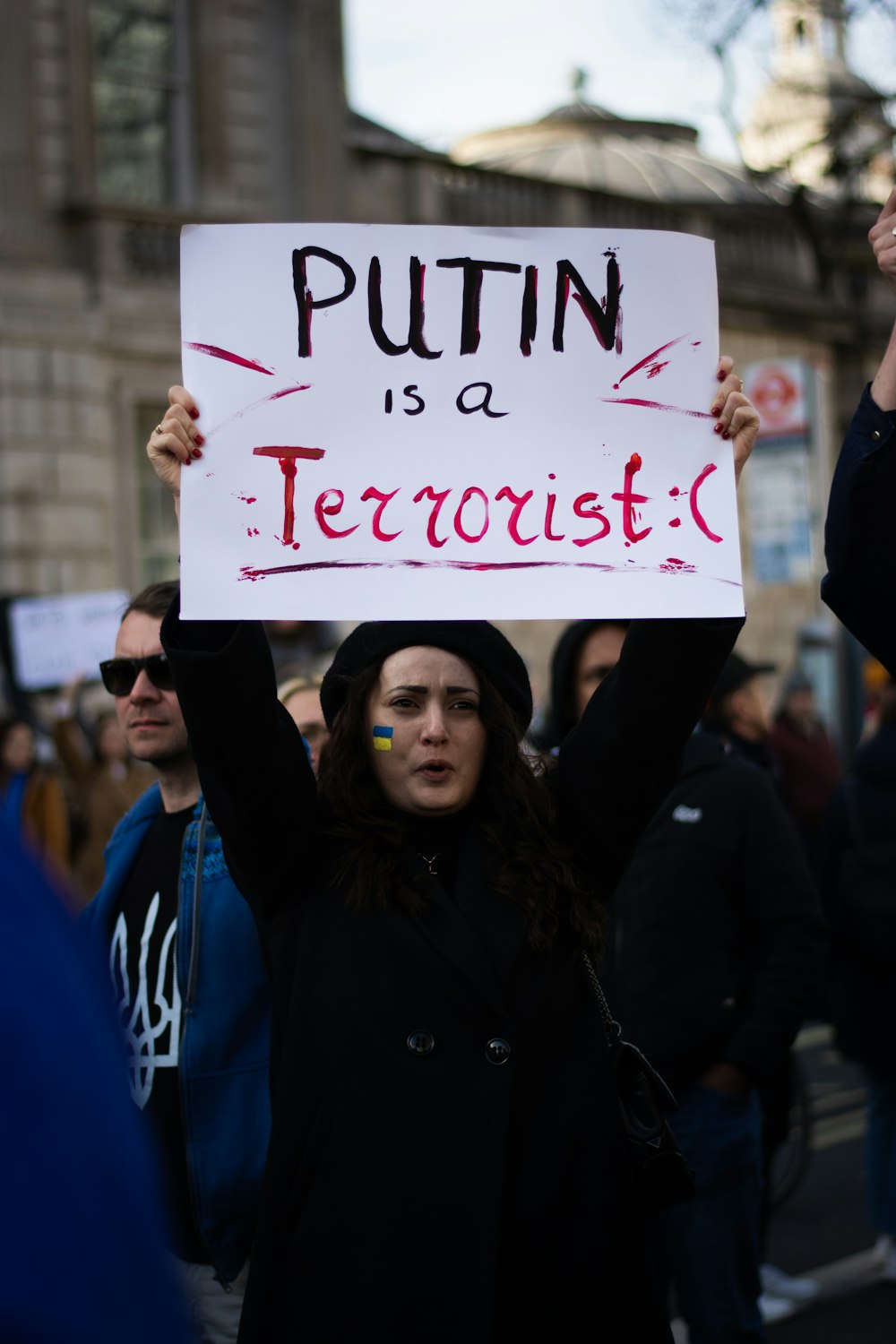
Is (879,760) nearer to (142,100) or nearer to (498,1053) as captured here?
(498,1053)

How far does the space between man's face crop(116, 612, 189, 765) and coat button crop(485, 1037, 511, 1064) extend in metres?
1.07

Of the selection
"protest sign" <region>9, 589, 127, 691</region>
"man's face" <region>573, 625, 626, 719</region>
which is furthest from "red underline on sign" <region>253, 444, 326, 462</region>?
"protest sign" <region>9, 589, 127, 691</region>

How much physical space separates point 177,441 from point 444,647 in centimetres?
53

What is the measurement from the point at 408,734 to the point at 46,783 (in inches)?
203

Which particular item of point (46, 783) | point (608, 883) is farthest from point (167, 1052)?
point (46, 783)

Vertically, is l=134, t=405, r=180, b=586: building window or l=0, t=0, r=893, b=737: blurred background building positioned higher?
l=0, t=0, r=893, b=737: blurred background building

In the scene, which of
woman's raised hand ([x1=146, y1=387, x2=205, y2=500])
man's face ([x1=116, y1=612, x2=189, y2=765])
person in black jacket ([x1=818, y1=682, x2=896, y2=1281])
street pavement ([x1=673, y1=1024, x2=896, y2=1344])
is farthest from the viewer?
person in black jacket ([x1=818, y1=682, x2=896, y2=1281])

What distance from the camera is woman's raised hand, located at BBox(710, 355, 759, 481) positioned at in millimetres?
2562

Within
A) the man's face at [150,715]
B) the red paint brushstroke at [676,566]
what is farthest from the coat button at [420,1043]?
the man's face at [150,715]

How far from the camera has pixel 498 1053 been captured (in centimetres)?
233

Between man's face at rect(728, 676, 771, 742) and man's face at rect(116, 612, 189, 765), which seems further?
man's face at rect(728, 676, 771, 742)

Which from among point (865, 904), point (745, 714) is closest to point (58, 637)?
point (745, 714)

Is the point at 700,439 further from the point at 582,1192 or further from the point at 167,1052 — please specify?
→ the point at 167,1052

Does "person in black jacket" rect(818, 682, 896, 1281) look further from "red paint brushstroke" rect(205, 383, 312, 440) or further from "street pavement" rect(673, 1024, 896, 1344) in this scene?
"red paint brushstroke" rect(205, 383, 312, 440)
